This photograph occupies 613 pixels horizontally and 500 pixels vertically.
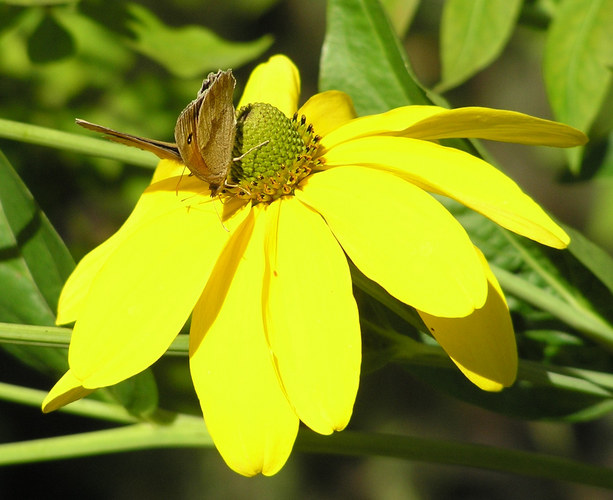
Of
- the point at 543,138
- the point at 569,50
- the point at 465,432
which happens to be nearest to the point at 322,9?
the point at 465,432

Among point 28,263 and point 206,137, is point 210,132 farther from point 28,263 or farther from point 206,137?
point 28,263

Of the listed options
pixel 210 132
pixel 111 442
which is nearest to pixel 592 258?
pixel 210 132

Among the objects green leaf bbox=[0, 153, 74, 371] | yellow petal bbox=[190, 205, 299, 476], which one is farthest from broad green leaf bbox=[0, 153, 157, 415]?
yellow petal bbox=[190, 205, 299, 476]

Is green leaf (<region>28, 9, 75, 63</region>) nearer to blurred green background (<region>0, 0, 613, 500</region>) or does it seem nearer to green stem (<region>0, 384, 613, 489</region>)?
blurred green background (<region>0, 0, 613, 500</region>)

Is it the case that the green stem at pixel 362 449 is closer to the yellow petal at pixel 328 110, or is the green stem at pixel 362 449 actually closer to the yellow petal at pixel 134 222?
the yellow petal at pixel 134 222

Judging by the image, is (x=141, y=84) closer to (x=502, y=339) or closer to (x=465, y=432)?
(x=502, y=339)

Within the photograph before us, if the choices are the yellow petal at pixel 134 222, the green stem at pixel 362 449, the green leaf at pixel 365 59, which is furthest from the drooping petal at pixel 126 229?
the green leaf at pixel 365 59
